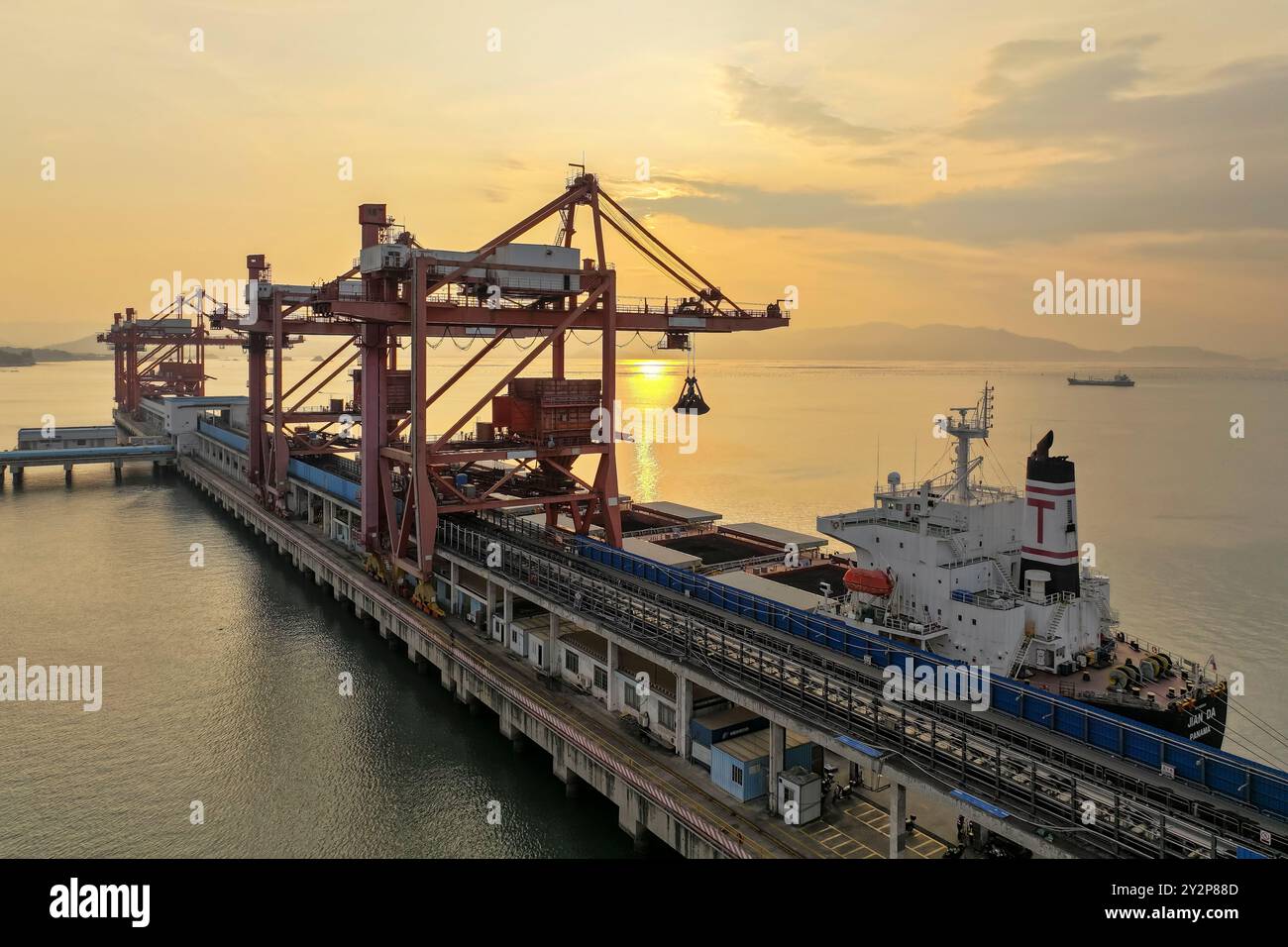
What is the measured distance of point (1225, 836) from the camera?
522 inches

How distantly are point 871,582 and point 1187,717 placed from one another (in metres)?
8.90

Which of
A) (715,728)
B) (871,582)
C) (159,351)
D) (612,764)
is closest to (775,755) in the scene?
(715,728)

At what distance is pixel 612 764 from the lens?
20141 millimetres

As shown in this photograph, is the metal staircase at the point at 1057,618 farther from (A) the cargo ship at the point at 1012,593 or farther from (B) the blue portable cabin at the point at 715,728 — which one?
(B) the blue portable cabin at the point at 715,728

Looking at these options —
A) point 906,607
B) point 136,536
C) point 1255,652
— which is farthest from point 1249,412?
point 136,536

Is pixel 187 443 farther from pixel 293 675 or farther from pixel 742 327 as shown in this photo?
pixel 742 327

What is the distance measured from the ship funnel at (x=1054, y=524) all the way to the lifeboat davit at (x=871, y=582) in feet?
13.5

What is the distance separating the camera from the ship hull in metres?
21.2

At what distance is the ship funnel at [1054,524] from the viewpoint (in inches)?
965

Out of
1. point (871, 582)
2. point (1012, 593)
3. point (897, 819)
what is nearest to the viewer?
point (897, 819)

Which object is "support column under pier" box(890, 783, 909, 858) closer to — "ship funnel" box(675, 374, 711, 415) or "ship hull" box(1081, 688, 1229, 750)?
"ship hull" box(1081, 688, 1229, 750)

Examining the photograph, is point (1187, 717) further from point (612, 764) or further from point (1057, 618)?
point (612, 764)

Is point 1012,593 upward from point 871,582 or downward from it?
downward

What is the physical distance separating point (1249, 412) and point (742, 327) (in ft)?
604
